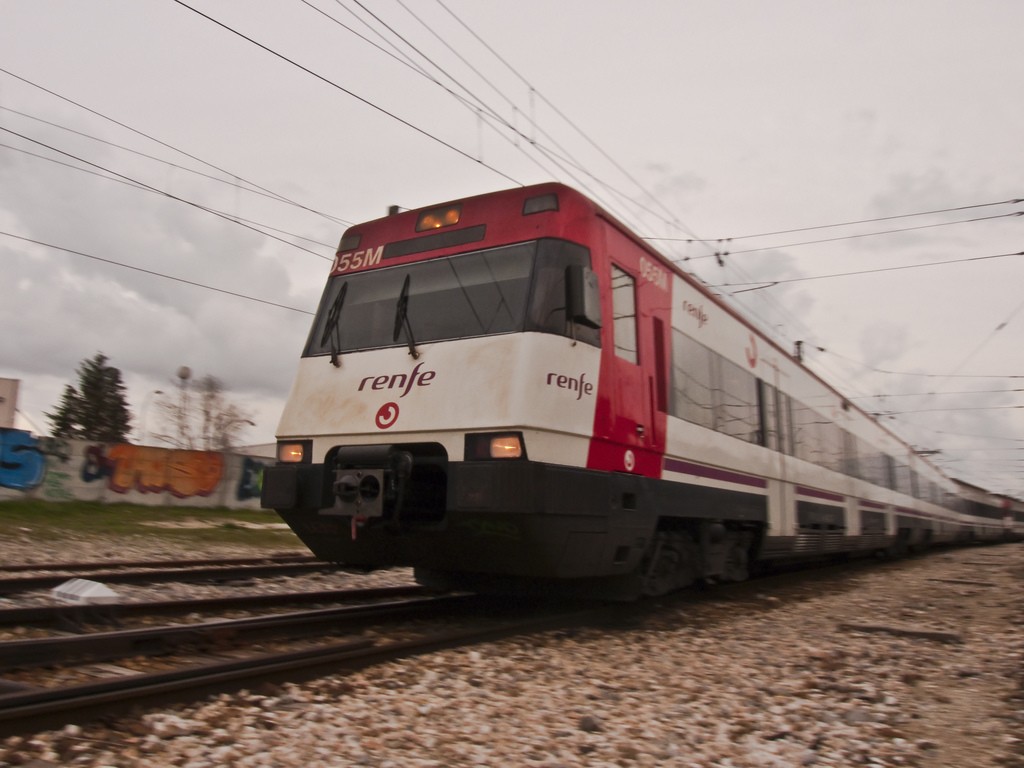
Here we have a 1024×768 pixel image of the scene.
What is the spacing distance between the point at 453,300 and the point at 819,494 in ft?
24.1

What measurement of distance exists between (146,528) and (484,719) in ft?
55.2

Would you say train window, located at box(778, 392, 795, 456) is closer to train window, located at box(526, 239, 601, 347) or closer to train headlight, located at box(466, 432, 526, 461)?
train window, located at box(526, 239, 601, 347)

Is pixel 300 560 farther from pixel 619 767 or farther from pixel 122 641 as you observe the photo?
pixel 619 767

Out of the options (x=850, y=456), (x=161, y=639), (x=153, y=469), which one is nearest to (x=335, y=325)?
(x=161, y=639)

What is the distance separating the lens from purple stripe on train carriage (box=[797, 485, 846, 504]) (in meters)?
10.8

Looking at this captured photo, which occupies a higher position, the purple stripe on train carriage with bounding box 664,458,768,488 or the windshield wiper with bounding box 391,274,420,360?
the windshield wiper with bounding box 391,274,420,360

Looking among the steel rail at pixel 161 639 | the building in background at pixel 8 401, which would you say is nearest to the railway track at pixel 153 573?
the steel rail at pixel 161 639

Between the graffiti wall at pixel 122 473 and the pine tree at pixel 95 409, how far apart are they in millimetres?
35669

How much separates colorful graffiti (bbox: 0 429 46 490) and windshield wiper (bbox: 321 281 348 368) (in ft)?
59.2

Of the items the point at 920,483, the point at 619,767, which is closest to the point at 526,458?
the point at 619,767

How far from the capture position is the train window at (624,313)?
6.58 m

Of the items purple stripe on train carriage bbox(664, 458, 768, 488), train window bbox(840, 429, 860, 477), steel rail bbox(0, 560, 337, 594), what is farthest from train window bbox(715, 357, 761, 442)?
train window bbox(840, 429, 860, 477)

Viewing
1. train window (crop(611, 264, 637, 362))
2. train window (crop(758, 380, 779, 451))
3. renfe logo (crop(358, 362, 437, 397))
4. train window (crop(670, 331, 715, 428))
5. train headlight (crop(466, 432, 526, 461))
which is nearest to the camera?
train headlight (crop(466, 432, 526, 461))

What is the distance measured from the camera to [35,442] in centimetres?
2192
